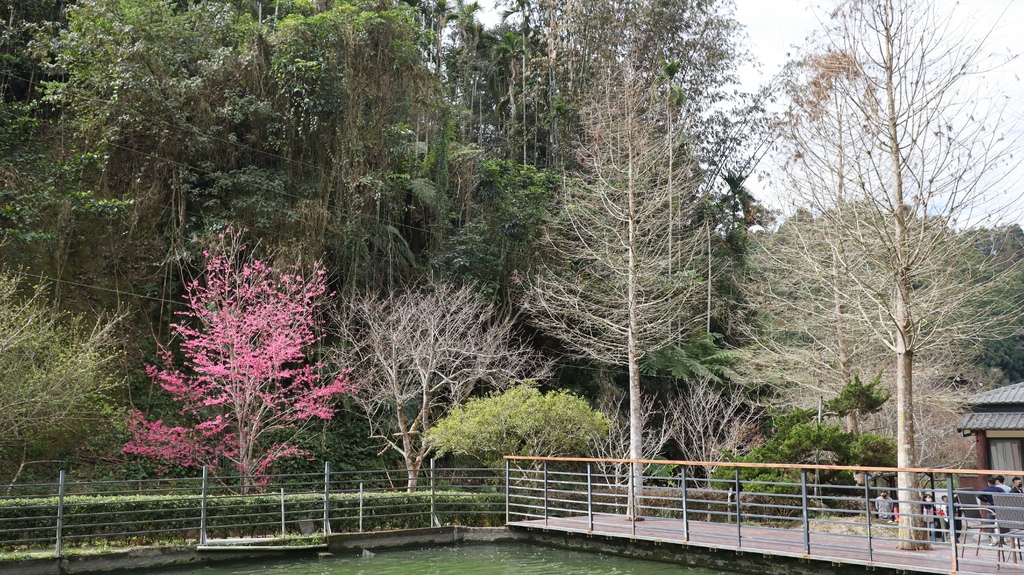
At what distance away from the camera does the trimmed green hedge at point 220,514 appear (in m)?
10.7

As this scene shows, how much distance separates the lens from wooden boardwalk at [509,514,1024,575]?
27.3 feet

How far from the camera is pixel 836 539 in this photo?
10.4 m

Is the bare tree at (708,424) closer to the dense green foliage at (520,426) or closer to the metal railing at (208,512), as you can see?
the dense green foliage at (520,426)

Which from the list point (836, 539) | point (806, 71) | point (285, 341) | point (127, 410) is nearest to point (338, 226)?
point (285, 341)

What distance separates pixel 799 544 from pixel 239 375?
34.1 feet

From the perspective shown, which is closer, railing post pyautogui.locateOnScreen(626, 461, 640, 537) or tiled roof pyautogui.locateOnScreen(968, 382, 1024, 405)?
railing post pyautogui.locateOnScreen(626, 461, 640, 537)

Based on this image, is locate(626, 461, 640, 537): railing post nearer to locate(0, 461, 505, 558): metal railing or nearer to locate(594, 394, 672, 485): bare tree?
locate(0, 461, 505, 558): metal railing

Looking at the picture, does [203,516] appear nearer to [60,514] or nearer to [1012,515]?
[60,514]

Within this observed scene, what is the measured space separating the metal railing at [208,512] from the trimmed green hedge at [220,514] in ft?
0.04

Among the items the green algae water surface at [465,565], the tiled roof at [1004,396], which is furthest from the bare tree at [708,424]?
the green algae water surface at [465,565]

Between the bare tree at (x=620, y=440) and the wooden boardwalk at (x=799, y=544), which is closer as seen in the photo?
the wooden boardwalk at (x=799, y=544)

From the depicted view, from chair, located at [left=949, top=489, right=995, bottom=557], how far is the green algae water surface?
2.95 m

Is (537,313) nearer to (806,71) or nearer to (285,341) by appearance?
(285,341)

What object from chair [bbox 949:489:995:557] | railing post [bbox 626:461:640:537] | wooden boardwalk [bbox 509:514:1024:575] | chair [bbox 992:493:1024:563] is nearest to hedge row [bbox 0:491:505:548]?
wooden boardwalk [bbox 509:514:1024:575]
